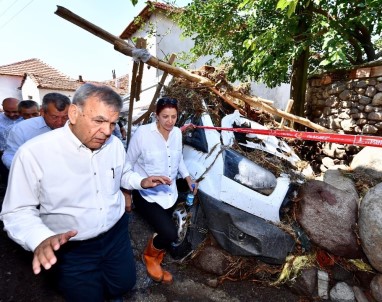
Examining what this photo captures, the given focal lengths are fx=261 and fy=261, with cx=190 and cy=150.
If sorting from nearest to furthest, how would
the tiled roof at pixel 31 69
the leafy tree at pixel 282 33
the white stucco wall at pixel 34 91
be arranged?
the leafy tree at pixel 282 33 < the white stucco wall at pixel 34 91 < the tiled roof at pixel 31 69

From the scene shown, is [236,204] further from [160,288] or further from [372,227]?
[372,227]

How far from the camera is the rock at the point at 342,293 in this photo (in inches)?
113

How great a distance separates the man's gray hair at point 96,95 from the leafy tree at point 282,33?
3015 millimetres

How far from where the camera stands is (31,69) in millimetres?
28219

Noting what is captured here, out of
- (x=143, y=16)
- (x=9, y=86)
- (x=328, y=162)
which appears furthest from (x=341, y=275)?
(x=9, y=86)

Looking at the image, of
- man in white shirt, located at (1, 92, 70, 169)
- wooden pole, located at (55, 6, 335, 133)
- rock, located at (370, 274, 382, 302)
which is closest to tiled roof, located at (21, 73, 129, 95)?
wooden pole, located at (55, 6, 335, 133)

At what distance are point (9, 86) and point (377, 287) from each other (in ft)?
115

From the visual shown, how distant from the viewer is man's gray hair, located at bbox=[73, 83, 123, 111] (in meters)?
1.76

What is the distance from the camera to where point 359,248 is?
289cm

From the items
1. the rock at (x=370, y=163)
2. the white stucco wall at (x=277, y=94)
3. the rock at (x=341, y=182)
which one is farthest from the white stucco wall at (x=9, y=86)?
the rock at (x=370, y=163)

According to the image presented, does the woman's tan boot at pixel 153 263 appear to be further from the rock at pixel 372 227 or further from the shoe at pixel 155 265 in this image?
the rock at pixel 372 227

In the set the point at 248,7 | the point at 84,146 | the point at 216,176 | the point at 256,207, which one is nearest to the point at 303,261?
the point at 256,207

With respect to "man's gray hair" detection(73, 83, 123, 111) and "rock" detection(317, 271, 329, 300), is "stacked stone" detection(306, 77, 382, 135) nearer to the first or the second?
"rock" detection(317, 271, 329, 300)

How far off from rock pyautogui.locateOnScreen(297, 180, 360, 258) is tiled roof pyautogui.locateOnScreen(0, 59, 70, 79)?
29.3 meters
